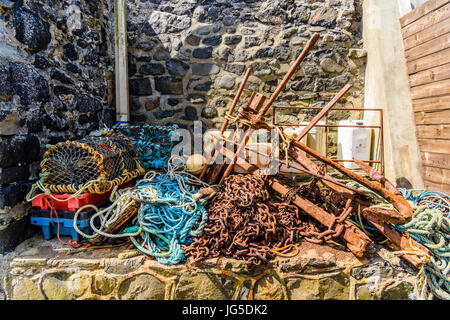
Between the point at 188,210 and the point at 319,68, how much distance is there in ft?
9.52

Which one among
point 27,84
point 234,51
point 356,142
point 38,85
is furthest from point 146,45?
point 356,142

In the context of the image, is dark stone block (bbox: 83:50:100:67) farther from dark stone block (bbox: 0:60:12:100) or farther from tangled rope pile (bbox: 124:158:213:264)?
tangled rope pile (bbox: 124:158:213:264)

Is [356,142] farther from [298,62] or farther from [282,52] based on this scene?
[298,62]

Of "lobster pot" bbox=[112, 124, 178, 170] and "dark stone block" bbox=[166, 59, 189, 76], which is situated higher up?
"dark stone block" bbox=[166, 59, 189, 76]

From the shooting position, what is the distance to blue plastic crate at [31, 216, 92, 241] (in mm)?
2400

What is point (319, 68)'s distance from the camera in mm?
4059

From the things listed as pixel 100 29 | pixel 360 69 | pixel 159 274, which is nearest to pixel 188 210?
pixel 159 274

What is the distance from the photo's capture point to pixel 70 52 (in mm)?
3117

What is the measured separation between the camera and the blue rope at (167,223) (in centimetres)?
229

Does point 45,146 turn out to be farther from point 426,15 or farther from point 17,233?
point 426,15

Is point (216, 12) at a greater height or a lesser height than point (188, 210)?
greater

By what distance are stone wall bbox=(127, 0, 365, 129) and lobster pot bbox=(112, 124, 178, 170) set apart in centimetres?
79

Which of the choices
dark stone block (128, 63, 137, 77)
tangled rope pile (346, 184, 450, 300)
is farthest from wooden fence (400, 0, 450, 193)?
dark stone block (128, 63, 137, 77)

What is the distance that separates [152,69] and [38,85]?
1747 mm
